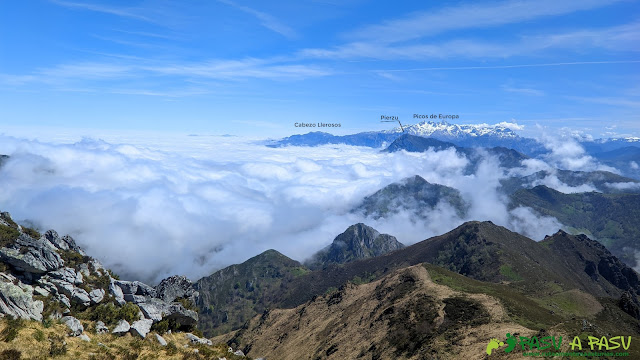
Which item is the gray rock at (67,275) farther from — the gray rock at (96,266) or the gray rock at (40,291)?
the gray rock at (96,266)

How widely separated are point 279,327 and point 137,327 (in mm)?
114381

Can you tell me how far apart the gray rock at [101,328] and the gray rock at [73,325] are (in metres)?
1.66

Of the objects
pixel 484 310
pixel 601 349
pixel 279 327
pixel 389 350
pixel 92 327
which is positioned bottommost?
pixel 279 327

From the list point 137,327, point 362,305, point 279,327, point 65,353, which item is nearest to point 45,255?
point 137,327

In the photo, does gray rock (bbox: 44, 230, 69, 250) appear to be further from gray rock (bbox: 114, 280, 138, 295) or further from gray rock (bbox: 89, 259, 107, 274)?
gray rock (bbox: 114, 280, 138, 295)

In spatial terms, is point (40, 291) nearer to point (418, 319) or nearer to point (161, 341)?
point (161, 341)

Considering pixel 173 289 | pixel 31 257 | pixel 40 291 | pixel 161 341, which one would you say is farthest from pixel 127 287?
pixel 161 341

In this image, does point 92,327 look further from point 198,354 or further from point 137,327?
point 198,354

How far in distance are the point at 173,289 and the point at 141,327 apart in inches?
555

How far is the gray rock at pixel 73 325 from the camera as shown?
108 feet

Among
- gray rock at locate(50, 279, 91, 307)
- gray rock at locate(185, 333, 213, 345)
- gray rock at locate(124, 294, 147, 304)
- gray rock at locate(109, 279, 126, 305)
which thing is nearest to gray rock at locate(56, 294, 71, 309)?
gray rock at locate(50, 279, 91, 307)

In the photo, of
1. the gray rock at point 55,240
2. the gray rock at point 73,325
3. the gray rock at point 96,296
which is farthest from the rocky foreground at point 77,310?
the gray rock at point 55,240

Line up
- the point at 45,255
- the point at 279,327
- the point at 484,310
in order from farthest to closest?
the point at 279,327
the point at 484,310
the point at 45,255

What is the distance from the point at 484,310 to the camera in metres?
74.7
